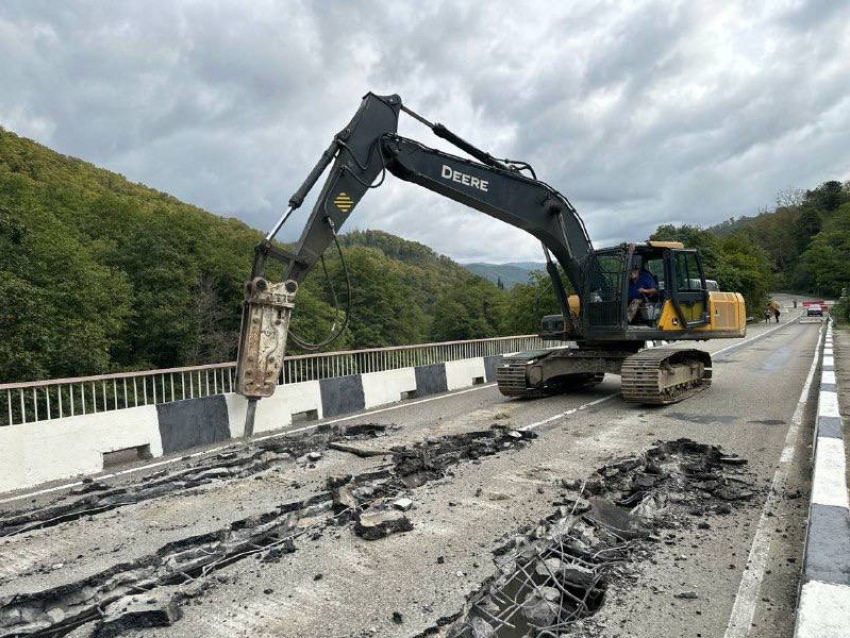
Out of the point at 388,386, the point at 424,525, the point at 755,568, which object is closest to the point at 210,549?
the point at 424,525

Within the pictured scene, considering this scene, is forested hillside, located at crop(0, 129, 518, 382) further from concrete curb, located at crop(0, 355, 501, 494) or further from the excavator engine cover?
the excavator engine cover

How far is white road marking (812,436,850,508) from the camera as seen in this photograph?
4.38 m

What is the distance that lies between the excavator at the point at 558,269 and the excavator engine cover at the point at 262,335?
1.3 inches

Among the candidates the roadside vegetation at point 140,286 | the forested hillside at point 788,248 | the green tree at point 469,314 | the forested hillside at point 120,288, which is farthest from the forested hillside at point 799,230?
the forested hillside at point 120,288

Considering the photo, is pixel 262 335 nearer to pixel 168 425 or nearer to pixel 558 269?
pixel 168 425

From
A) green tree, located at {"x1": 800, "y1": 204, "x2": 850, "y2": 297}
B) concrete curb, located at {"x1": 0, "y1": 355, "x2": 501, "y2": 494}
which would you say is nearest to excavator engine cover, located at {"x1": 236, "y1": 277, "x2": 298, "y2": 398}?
concrete curb, located at {"x1": 0, "y1": 355, "x2": 501, "y2": 494}

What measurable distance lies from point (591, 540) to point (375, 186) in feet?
20.6

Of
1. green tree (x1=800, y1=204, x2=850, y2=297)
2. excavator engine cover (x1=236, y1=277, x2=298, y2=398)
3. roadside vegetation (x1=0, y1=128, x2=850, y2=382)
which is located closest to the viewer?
excavator engine cover (x1=236, y1=277, x2=298, y2=398)

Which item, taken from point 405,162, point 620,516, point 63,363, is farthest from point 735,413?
point 63,363

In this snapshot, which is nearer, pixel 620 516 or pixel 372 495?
pixel 620 516

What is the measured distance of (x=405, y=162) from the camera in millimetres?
9180

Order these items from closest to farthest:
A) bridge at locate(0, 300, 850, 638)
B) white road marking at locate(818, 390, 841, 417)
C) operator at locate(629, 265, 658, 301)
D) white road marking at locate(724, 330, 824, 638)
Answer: white road marking at locate(724, 330, 824, 638) → bridge at locate(0, 300, 850, 638) → white road marking at locate(818, 390, 841, 417) → operator at locate(629, 265, 658, 301)

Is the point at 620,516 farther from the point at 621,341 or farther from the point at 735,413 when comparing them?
the point at 621,341

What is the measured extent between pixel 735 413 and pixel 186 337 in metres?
33.4
